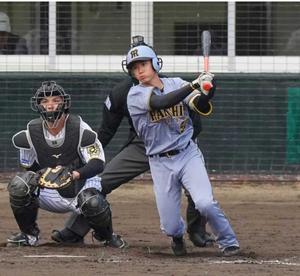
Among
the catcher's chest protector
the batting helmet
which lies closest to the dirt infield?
the catcher's chest protector

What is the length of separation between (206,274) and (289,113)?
6107 millimetres

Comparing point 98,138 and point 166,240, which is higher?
point 98,138

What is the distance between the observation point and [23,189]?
25.4ft

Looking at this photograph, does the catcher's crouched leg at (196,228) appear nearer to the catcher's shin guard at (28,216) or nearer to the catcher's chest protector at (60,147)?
the catcher's chest protector at (60,147)

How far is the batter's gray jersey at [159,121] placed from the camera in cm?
743

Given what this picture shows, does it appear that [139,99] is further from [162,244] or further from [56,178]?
[162,244]

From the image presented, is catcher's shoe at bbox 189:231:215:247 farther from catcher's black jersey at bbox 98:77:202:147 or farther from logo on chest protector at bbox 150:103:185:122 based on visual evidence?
logo on chest protector at bbox 150:103:185:122

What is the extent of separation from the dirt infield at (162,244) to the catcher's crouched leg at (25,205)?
12 centimetres

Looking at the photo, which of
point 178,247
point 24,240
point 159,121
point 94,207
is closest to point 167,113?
point 159,121

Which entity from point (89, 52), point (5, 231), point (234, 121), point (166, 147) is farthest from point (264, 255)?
point (89, 52)

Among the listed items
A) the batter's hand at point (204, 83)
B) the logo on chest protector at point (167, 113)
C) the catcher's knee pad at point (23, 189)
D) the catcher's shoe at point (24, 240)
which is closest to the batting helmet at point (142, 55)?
the logo on chest protector at point (167, 113)

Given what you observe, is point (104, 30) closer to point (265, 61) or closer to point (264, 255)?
point (265, 61)

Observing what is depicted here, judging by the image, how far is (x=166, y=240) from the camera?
8.75m

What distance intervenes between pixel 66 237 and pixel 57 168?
0.73 m
